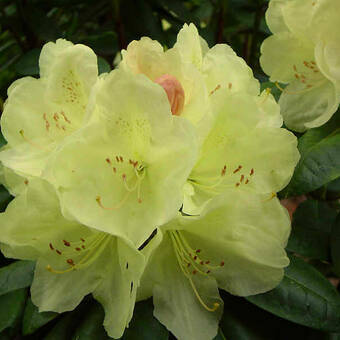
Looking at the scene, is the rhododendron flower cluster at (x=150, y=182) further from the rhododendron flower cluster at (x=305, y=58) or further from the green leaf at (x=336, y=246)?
the green leaf at (x=336, y=246)

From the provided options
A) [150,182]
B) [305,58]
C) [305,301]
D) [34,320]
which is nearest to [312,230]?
[305,301]

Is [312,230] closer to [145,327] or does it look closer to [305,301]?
[305,301]

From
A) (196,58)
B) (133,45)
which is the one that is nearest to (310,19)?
(196,58)

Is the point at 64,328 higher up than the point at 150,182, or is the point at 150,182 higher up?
the point at 150,182

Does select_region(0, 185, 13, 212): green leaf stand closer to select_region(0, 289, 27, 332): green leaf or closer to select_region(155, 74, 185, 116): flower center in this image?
select_region(0, 289, 27, 332): green leaf

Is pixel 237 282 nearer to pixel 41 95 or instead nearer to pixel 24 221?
pixel 24 221

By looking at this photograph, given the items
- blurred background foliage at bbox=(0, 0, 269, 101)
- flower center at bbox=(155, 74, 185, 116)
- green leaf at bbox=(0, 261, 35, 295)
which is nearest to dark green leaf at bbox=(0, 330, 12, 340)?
green leaf at bbox=(0, 261, 35, 295)
